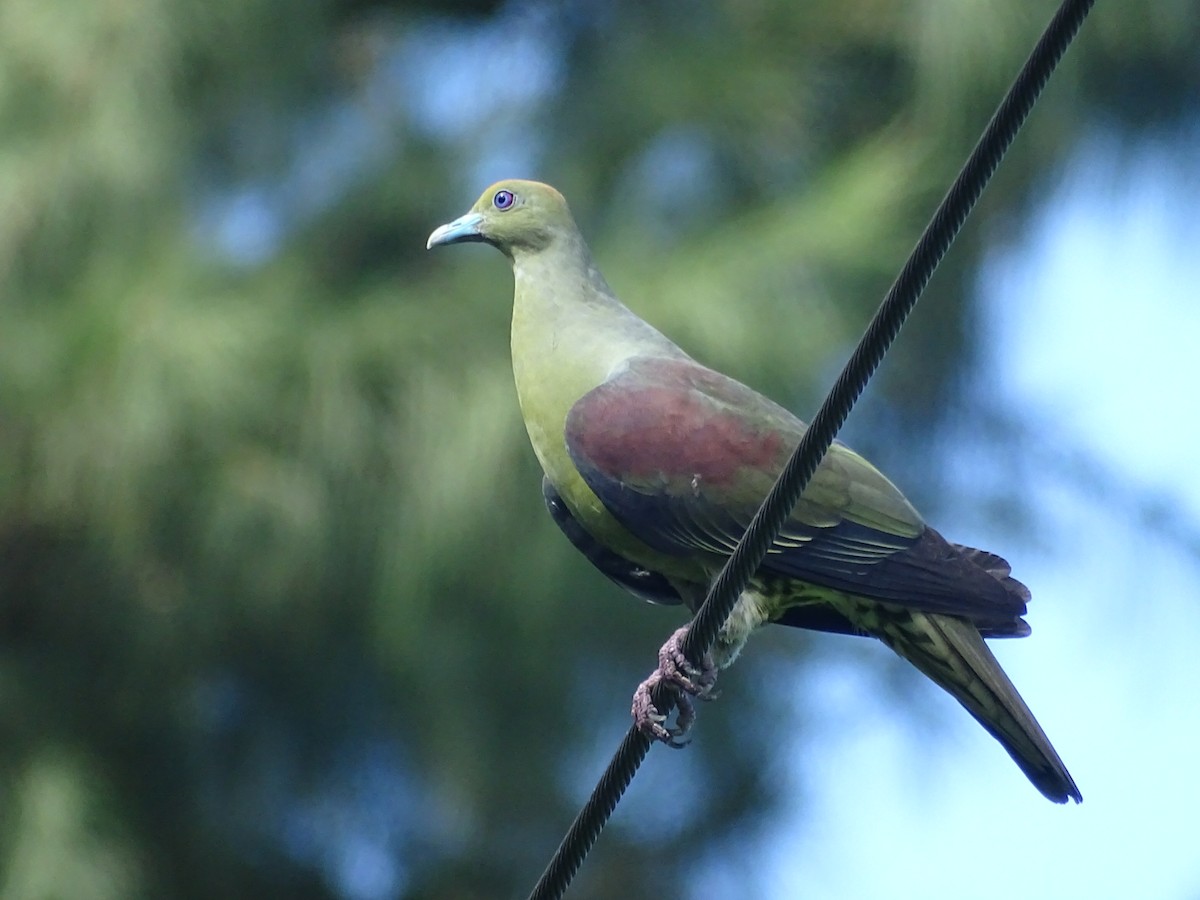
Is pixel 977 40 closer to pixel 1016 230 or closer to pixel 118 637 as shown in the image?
pixel 1016 230

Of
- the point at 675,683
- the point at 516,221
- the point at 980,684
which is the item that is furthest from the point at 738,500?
the point at 516,221

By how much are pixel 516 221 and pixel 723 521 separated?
0.83 m

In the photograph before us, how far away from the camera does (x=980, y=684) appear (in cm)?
293

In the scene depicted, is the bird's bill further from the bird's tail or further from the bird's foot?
the bird's tail

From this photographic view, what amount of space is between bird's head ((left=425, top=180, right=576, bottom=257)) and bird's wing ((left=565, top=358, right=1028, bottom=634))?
45 cm

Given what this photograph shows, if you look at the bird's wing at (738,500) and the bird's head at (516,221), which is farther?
the bird's head at (516,221)

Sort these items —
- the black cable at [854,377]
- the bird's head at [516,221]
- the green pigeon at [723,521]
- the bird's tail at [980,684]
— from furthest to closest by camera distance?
the bird's head at [516,221] → the green pigeon at [723,521] → the bird's tail at [980,684] → the black cable at [854,377]

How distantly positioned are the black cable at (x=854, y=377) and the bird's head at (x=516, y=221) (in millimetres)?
1325

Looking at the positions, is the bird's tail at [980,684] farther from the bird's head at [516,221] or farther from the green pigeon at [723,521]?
the bird's head at [516,221]

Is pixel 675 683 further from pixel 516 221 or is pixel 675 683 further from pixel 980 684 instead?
pixel 516 221

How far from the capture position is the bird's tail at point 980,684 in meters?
2.84

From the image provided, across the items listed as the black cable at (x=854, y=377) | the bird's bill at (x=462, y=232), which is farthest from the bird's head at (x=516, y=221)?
the black cable at (x=854, y=377)

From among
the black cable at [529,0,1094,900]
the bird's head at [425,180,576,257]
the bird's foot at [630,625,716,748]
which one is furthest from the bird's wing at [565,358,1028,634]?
the black cable at [529,0,1094,900]

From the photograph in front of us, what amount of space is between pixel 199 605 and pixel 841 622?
153 inches
